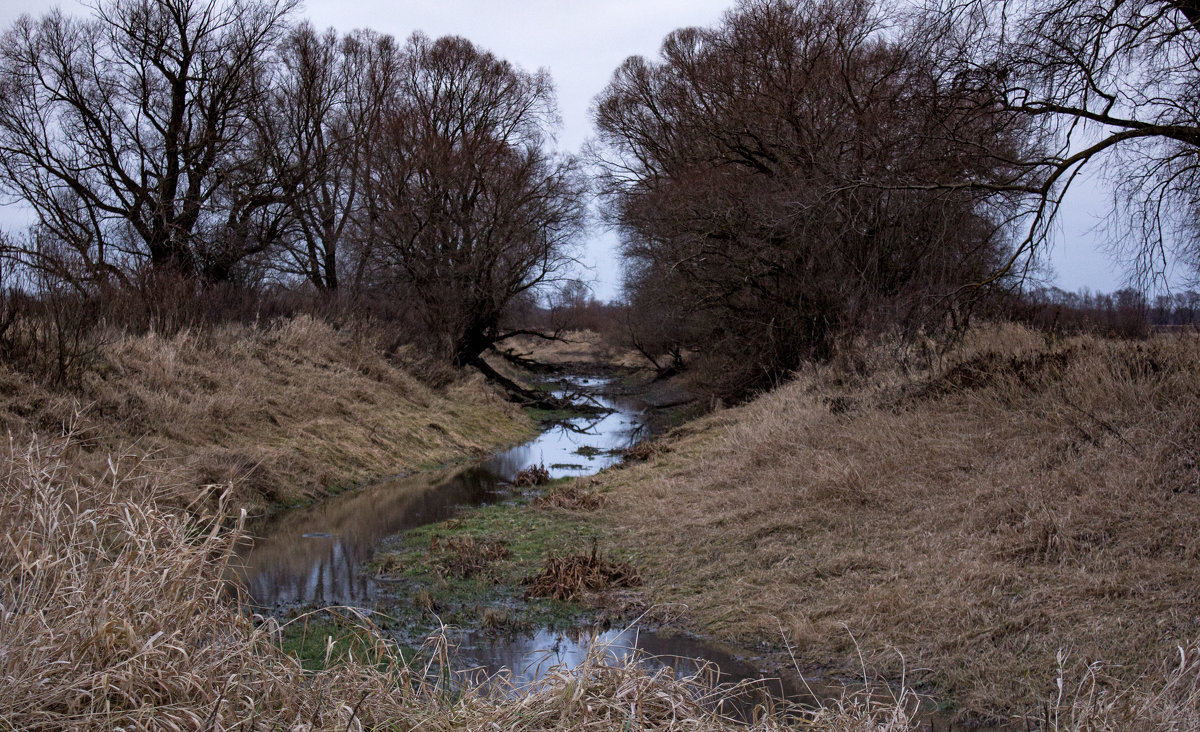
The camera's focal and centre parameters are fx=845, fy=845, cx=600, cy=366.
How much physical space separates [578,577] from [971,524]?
3513 millimetres

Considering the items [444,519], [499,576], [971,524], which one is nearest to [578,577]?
[499,576]

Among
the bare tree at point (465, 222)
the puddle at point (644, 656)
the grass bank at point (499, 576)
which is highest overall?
the bare tree at point (465, 222)

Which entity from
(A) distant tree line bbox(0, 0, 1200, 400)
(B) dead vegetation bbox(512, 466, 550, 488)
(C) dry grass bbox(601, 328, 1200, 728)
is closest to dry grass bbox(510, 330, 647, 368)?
(A) distant tree line bbox(0, 0, 1200, 400)

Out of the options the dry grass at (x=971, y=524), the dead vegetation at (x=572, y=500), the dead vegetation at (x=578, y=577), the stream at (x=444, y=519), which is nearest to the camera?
the dry grass at (x=971, y=524)

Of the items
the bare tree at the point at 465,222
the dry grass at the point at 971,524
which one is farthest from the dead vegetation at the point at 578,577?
the bare tree at the point at 465,222

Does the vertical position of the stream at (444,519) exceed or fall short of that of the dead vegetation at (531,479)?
it falls short

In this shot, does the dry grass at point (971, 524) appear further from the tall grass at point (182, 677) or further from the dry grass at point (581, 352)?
the dry grass at point (581, 352)

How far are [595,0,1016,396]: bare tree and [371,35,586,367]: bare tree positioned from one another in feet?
17.8

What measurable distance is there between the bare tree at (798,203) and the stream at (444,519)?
4.11 metres

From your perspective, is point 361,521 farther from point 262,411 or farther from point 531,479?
point 262,411

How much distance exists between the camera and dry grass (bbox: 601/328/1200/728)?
559 cm

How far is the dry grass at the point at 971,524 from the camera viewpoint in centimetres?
559

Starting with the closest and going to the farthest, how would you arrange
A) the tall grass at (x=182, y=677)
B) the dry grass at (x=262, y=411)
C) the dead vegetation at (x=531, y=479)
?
the tall grass at (x=182, y=677), the dry grass at (x=262, y=411), the dead vegetation at (x=531, y=479)

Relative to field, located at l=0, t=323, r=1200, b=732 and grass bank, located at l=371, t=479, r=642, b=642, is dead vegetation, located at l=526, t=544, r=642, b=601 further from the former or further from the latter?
field, located at l=0, t=323, r=1200, b=732
